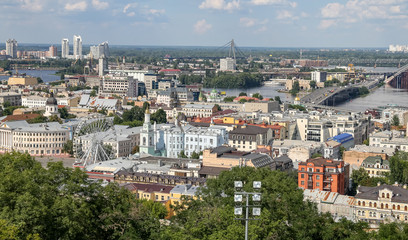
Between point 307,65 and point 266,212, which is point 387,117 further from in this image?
point 307,65

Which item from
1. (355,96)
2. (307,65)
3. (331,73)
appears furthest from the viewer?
(307,65)

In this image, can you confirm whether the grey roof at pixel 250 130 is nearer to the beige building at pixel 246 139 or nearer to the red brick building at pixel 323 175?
the beige building at pixel 246 139

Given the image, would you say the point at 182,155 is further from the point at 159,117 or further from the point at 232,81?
the point at 232,81

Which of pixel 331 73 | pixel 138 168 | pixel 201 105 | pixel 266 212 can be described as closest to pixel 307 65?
pixel 331 73

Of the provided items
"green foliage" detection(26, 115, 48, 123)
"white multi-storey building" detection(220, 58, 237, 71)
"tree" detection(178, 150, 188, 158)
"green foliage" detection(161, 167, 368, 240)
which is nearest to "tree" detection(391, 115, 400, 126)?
"tree" detection(178, 150, 188, 158)

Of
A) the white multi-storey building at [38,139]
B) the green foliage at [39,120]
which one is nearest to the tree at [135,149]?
the white multi-storey building at [38,139]
